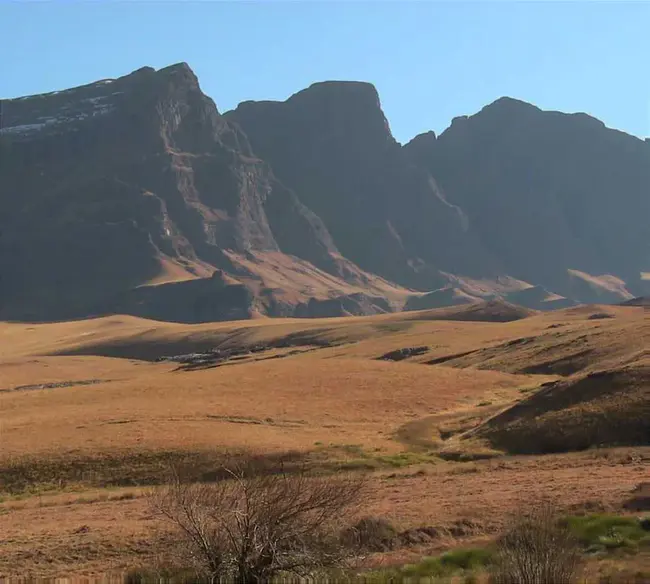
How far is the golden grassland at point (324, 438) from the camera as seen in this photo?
1038 inches

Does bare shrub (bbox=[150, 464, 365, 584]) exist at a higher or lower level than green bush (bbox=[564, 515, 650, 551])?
higher

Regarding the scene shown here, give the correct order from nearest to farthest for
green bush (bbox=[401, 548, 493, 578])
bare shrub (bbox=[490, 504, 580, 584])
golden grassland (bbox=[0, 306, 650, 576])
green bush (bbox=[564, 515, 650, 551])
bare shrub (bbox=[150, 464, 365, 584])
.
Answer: bare shrub (bbox=[490, 504, 580, 584])
bare shrub (bbox=[150, 464, 365, 584])
green bush (bbox=[401, 548, 493, 578])
green bush (bbox=[564, 515, 650, 551])
golden grassland (bbox=[0, 306, 650, 576])

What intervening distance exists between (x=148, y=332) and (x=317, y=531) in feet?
531

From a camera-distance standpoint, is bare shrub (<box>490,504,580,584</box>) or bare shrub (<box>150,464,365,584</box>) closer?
bare shrub (<box>490,504,580,584</box>)

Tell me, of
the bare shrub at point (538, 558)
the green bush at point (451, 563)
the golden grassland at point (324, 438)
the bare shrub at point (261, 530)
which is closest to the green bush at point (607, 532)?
the golden grassland at point (324, 438)

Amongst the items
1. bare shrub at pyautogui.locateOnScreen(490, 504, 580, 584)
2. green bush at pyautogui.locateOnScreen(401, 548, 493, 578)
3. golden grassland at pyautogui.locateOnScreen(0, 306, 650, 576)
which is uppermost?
bare shrub at pyautogui.locateOnScreen(490, 504, 580, 584)

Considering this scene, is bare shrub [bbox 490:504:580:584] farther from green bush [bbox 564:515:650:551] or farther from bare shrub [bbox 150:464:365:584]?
green bush [bbox 564:515:650:551]

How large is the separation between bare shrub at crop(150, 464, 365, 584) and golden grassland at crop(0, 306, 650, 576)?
16.3 ft

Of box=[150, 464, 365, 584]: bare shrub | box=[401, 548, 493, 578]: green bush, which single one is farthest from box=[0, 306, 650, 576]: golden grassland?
box=[150, 464, 365, 584]: bare shrub

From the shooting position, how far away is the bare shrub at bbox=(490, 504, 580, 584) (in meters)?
14.4

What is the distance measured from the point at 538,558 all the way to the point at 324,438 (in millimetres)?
32366

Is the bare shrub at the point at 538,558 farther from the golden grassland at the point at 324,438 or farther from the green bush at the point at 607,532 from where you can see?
the golden grassland at the point at 324,438

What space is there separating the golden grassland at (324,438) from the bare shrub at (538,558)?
6.54 meters

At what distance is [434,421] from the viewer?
51.9 meters
